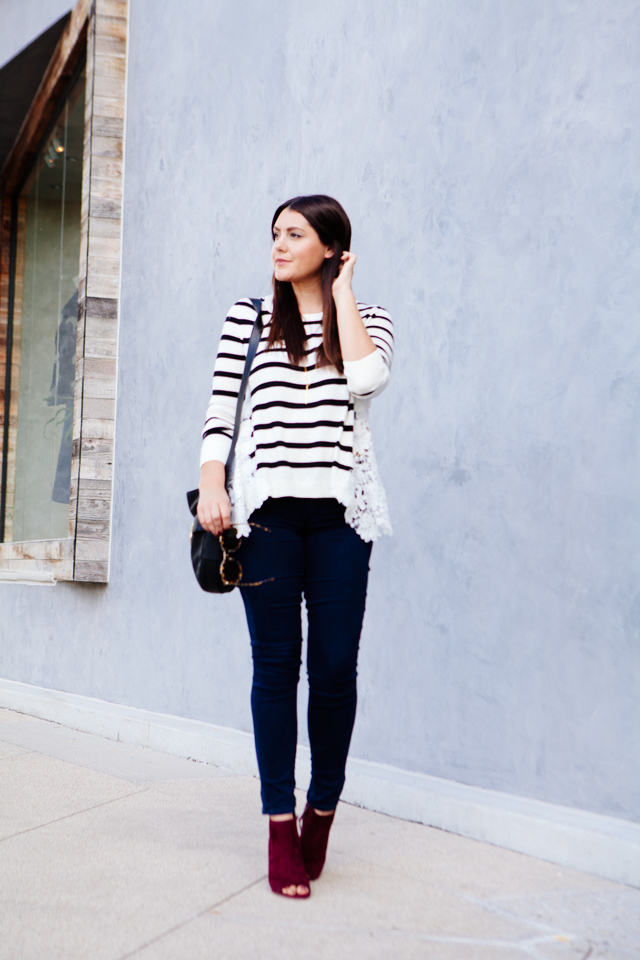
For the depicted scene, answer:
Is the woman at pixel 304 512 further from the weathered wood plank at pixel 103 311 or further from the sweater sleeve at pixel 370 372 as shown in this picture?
the weathered wood plank at pixel 103 311

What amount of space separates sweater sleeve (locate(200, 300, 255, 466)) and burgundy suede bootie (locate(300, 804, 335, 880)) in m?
0.94

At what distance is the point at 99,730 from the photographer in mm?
4430

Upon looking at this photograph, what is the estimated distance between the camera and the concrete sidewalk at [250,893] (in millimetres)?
1903

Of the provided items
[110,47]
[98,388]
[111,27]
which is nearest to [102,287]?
[98,388]

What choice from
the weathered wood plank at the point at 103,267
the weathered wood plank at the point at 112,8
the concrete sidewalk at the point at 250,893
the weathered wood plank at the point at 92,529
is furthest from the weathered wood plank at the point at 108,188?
the concrete sidewalk at the point at 250,893

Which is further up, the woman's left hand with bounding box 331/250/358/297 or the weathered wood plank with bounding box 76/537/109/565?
the woman's left hand with bounding box 331/250/358/297

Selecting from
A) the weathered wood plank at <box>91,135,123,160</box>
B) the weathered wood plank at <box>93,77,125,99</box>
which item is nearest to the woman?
the weathered wood plank at <box>91,135,123,160</box>

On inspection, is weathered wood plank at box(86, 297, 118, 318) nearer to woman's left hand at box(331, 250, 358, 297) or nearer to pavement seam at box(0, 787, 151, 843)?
pavement seam at box(0, 787, 151, 843)

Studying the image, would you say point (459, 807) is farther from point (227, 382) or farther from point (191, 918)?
point (227, 382)

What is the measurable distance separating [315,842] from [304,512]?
0.83 m

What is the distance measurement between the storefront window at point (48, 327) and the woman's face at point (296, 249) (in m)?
3.59

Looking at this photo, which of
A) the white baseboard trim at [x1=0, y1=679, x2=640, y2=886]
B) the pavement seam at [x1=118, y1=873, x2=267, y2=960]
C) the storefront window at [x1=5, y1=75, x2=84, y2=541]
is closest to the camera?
the pavement seam at [x1=118, y1=873, x2=267, y2=960]

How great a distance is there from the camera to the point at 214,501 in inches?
85.8

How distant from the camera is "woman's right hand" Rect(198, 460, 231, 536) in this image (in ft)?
7.11
